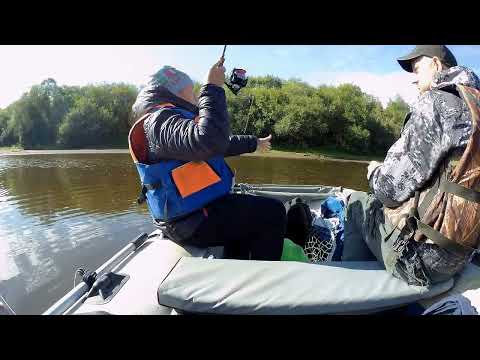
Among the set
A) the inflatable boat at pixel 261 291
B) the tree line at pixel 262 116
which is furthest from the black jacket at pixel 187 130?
the tree line at pixel 262 116

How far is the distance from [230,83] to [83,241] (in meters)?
5.11

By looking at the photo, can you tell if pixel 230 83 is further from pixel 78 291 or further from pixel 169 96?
pixel 78 291

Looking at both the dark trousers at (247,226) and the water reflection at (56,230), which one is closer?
the dark trousers at (247,226)

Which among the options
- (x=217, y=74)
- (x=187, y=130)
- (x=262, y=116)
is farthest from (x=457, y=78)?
(x=262, y=116)

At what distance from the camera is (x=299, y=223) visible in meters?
2.61

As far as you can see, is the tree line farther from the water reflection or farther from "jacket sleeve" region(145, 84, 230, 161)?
"jacket sleeve" region(145, 84, 230, 161)

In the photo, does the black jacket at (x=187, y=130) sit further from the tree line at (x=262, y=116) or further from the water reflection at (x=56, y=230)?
the tree line at (x=262, y=116)

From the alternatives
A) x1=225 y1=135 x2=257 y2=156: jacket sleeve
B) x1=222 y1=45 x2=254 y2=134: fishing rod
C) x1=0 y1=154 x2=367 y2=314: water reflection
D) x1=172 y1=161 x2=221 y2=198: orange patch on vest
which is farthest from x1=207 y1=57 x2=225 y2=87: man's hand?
x1=0 y1=154 x2=367 y2=314: water reflection

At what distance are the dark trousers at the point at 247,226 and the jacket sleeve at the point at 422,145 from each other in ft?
1.99

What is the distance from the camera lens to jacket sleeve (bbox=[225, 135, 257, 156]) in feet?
9.03

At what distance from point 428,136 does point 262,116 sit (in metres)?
31.8

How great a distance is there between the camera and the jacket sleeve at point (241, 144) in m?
2.75

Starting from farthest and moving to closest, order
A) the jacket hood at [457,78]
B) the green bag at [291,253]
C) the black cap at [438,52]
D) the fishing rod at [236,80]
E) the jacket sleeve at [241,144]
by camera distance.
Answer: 1. the jacket sleeve at [241,144]
2. the fishing rod at [236,80]
3. the green bag at [291,253]
4. the black cap at [438,52]
5. the jacket hood at [457,78]
